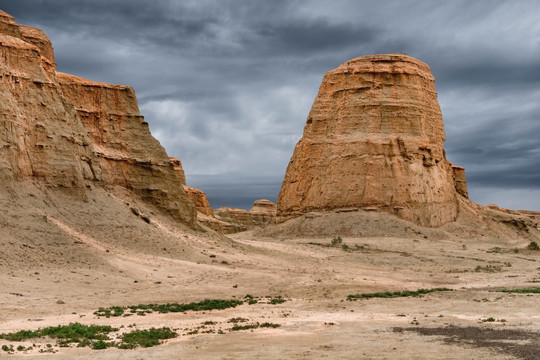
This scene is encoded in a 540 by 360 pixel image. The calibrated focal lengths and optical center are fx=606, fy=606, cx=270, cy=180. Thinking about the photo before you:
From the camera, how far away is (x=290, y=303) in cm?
2133

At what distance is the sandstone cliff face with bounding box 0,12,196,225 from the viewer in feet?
94.8

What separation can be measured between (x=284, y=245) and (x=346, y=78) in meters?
27.2

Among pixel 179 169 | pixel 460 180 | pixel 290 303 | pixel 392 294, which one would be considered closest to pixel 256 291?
pixel 290 303

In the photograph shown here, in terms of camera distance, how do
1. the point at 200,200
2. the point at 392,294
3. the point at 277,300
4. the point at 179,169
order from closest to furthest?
1. the point at 277,300
2. the point at 392,294
3. the point at 179,169
4. the point at 200,200

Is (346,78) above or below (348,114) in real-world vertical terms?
above

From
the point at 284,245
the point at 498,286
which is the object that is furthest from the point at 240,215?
the point at 498,286

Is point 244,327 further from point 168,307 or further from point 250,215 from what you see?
point 250,215

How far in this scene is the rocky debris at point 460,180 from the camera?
78125 mm

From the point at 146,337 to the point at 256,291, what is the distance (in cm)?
1018

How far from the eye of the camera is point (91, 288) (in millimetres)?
22578

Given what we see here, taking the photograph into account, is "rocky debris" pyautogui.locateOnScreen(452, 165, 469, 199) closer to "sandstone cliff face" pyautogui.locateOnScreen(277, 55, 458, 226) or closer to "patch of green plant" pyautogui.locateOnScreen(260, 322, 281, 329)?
"sandstone cliff face" pyautogui.locateOnScreen(277, 55, 458, 226)

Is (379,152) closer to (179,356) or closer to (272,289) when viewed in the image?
(272,289)

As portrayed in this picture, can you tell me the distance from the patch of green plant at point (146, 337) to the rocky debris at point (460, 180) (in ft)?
223

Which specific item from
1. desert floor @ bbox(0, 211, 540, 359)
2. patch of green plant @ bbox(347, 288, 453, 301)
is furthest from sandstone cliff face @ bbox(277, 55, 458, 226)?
patch of green plant @ bbox(347, 288, 453, 301)
